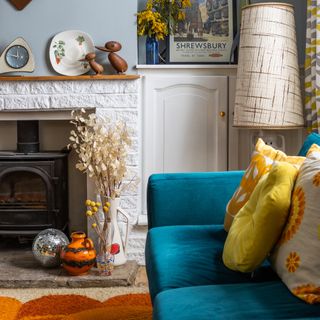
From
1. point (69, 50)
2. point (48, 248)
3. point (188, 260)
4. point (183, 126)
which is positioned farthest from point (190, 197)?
point (69, 50)

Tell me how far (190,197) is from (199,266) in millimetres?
585

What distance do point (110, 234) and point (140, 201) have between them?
0.42 metres

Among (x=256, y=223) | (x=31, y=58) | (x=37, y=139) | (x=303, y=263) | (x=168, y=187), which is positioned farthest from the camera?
(x=37, y=139)

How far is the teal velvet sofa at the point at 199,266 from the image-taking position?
1323 mm

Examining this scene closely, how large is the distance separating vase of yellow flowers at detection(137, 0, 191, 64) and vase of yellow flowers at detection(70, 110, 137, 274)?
60 cm

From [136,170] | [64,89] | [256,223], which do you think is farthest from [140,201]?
[256,223]

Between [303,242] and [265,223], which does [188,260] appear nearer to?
[265,223]

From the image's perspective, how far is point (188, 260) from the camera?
1.78 meters

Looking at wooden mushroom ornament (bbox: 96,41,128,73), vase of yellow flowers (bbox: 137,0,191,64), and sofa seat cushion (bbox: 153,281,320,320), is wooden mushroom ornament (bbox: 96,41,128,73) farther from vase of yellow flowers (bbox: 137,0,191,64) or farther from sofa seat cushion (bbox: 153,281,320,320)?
sofa seat cushion (bbox: 153,281,320,320)

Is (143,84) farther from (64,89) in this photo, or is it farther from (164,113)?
(64,89)

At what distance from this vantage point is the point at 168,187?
2.30 m

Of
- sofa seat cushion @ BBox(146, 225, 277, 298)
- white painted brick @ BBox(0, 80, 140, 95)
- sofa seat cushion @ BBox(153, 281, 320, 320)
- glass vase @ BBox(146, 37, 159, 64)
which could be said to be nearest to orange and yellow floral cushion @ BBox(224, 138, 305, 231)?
sofa seat cushion @ BBox(146, 225, 277, 298)

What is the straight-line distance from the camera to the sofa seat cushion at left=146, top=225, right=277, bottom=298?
5.43ft

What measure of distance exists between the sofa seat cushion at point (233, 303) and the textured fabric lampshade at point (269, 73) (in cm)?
151
